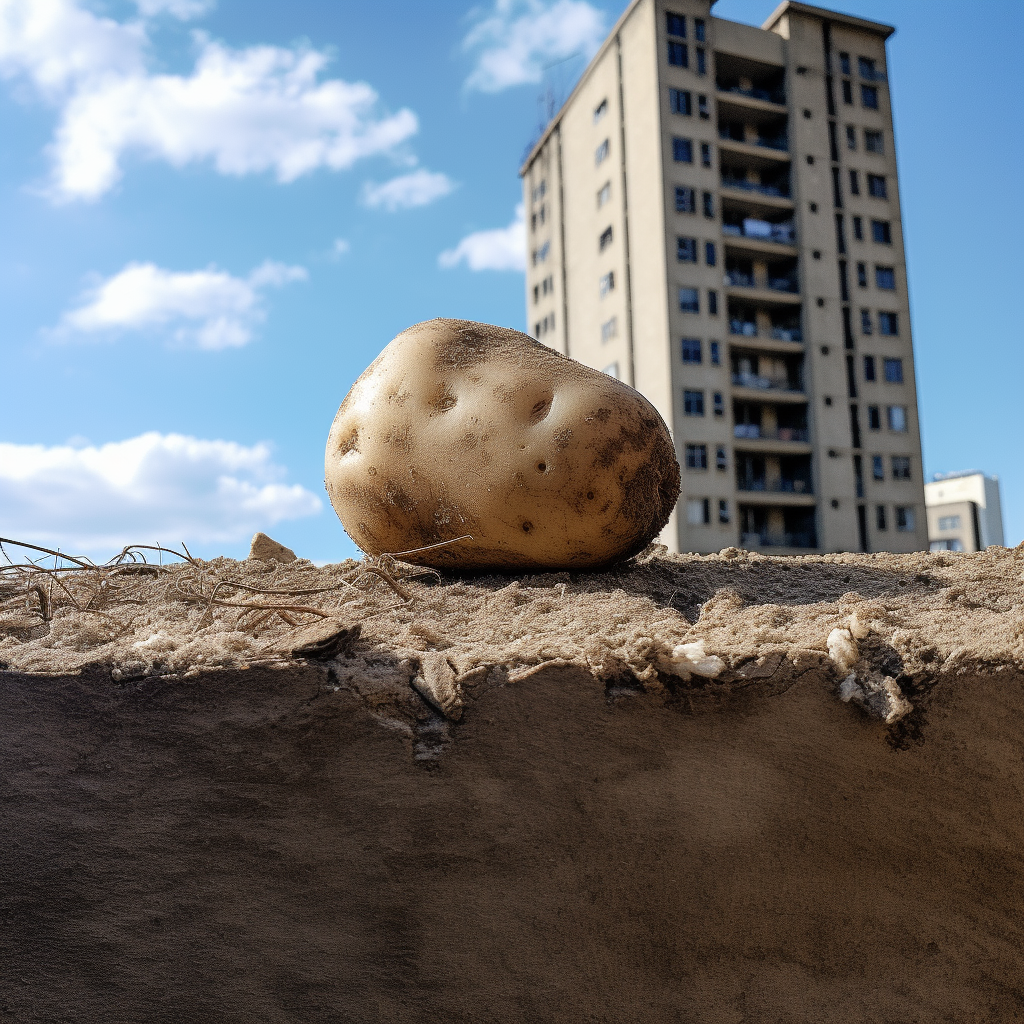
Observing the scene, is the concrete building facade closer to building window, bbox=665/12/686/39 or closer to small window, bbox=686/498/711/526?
small window, bbox=686/498/711/526

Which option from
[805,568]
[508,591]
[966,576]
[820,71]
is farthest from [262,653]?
[820,71]

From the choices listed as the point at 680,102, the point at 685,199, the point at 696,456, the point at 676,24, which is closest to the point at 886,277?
the point at 685,199

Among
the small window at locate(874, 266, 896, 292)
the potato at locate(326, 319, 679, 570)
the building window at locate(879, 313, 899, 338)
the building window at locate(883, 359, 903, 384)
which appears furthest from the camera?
the small window at locate(874, 266, 896, 292)

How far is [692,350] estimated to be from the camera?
1117 inches

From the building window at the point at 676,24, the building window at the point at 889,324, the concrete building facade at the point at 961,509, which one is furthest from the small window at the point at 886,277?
the concrete building facade at the point at 961,509

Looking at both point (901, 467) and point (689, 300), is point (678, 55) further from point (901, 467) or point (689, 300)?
point (901, 467)

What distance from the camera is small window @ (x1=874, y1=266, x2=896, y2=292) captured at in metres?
31.3

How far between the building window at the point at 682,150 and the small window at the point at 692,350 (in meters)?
5.75

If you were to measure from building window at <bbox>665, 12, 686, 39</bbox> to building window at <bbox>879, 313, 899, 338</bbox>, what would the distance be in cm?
1151

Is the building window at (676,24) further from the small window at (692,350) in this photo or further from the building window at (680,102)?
the small window at (692,350)

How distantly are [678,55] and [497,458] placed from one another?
29255 millimetres

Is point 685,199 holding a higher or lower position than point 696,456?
higher

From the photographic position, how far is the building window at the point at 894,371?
31.0 meters

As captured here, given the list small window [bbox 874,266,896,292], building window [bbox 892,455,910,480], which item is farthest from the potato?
small window [bbox 874,266,896,292]
